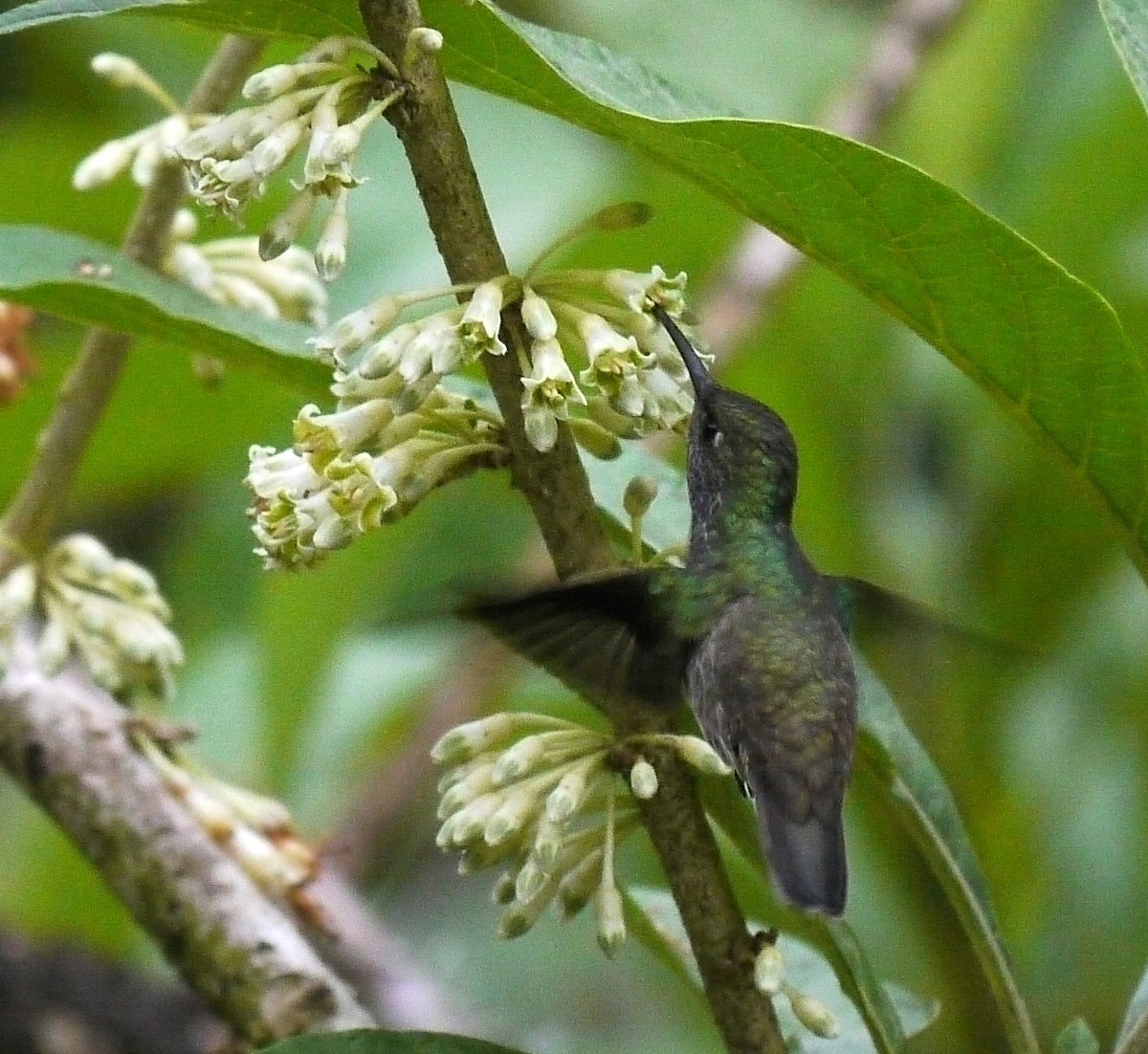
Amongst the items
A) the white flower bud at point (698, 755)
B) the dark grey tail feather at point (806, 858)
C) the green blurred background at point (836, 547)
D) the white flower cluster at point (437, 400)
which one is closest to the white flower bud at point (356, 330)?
the white flower cluster at point (437, 400)

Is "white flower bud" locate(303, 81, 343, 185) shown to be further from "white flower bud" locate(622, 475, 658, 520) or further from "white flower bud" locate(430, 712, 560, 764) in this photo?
"white flower bud" locate(430, 712, 560, 764)

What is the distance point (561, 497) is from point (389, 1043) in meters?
0.67

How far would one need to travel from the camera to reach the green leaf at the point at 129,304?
2283 mm

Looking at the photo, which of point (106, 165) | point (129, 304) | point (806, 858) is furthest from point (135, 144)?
point (806, 858)

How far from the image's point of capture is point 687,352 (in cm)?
221

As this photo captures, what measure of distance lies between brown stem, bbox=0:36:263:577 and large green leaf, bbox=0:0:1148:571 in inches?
41.8

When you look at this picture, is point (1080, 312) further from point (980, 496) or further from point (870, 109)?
point (870, 109)

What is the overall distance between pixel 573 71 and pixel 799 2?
480cm

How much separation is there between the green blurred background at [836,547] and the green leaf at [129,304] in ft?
Result: 4.17

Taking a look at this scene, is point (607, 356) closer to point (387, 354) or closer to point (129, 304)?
point (387, 354)

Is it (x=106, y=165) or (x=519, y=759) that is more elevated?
(x=519, y=759)

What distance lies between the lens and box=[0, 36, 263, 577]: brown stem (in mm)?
2990

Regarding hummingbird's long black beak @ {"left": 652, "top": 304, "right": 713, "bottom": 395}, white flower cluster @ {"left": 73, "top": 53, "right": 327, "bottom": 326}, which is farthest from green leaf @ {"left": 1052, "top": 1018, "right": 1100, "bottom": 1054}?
white flower cluster @ {"left": 73, "top": 53, "right": 327, "bottom": 326}

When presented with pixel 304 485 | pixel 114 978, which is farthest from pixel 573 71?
pixel 114 978
